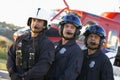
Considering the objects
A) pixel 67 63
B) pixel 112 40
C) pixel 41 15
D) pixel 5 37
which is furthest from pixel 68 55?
pixel 5 37

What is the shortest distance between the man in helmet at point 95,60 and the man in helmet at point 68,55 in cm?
19

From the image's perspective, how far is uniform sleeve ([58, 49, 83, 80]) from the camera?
4625mm

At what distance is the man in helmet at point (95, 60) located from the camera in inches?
190

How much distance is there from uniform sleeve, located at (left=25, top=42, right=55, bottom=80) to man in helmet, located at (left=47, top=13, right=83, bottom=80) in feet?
0.37

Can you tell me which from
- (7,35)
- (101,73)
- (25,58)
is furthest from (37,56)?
(7,35)

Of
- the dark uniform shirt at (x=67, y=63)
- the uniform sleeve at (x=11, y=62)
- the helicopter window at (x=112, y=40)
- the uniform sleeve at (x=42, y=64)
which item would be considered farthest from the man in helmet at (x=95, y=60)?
the helicopter window at (x=112, y=40)

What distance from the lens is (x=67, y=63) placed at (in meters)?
4.73

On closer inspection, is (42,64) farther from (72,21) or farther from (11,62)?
(72,21)

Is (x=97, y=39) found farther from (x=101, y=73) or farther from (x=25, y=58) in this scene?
(x=25, y=58)

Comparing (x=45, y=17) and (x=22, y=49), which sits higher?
(x=45, y=17)

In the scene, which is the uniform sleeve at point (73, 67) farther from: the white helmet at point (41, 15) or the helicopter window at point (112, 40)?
the helicopter window at point (112, 40)

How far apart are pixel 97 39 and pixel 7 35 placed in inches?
676

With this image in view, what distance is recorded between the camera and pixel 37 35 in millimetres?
4883

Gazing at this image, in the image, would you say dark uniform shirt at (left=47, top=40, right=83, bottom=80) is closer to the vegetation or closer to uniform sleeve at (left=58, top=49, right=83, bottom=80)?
uniform sleeve at (left=58, top=49, right=83, bottom=80)
